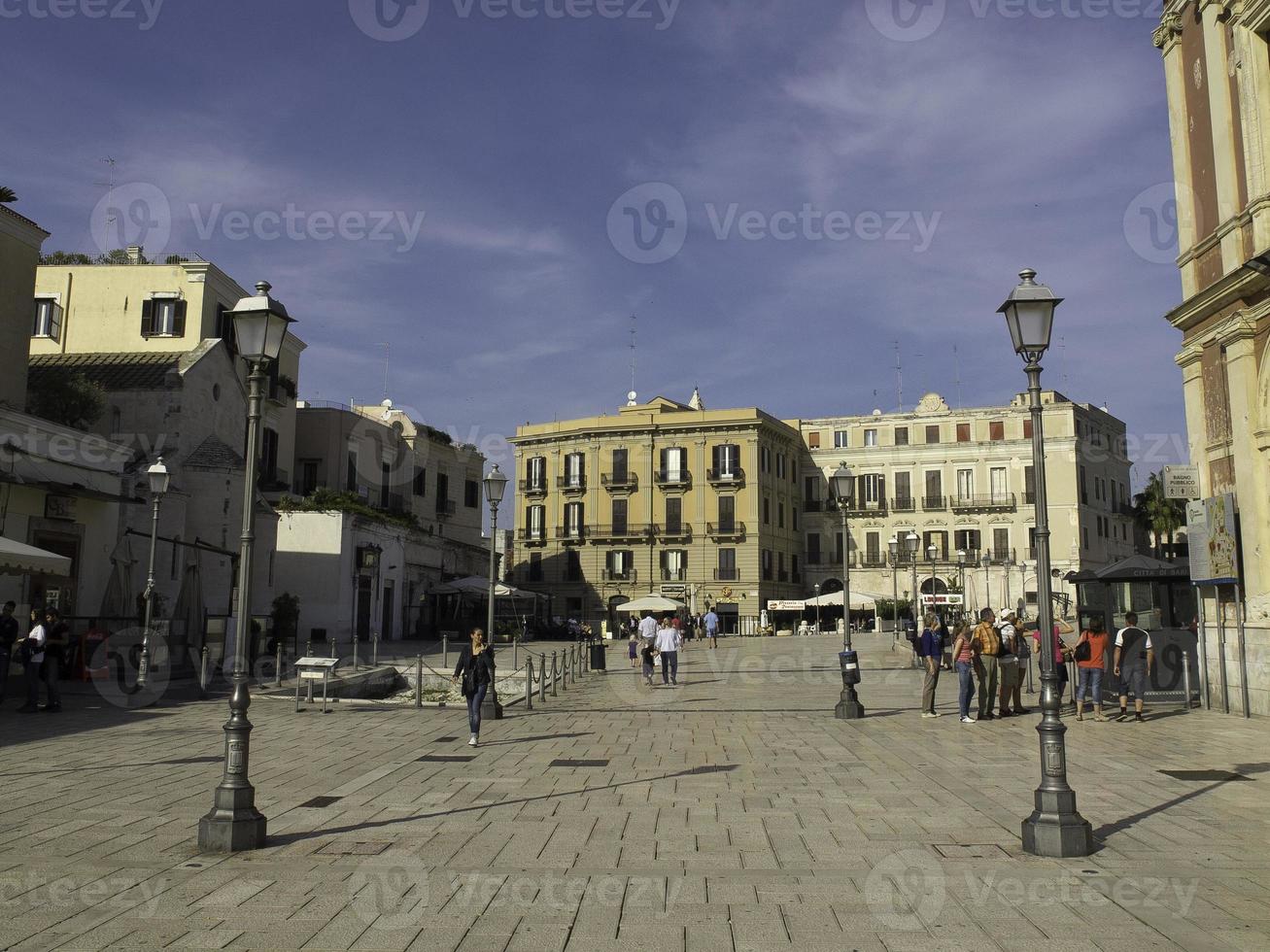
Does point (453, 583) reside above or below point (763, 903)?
above

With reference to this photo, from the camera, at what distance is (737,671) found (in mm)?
28859

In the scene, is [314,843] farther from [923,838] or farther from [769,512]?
[769,512]

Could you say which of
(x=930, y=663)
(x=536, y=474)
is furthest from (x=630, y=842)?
(x=536, y=474)

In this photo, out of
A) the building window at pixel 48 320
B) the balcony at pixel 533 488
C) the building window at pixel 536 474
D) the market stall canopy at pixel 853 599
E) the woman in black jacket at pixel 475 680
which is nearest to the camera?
the woman in black jacket at pixel 475 680

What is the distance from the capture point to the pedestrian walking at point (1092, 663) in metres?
15.4

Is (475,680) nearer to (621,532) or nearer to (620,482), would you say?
(621,532)

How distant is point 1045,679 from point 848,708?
29.7 feet

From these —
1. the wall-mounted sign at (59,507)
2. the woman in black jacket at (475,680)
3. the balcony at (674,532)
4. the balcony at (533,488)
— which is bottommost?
the woman in black jacket at (475,680)

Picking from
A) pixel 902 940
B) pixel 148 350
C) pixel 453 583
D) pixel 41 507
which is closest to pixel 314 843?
pixel 902 940

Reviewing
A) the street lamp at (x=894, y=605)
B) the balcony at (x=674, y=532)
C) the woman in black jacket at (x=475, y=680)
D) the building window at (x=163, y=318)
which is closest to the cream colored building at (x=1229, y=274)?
the woman in black jacket at (x=475, y=680)

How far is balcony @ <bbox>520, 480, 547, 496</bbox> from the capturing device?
6794 centimetres

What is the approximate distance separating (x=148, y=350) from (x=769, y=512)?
40.5 meters

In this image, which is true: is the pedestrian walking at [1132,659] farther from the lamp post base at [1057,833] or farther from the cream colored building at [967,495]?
the cream colored building at [967,495]

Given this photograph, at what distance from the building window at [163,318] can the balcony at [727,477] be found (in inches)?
1443
